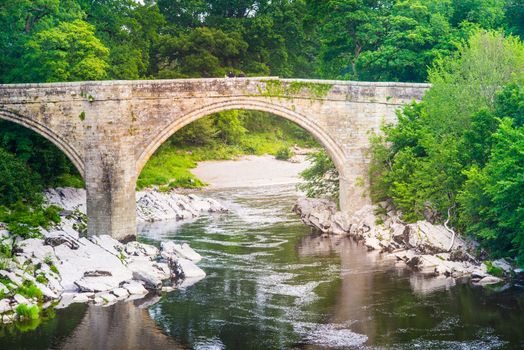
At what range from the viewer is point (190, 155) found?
49656 millimetres

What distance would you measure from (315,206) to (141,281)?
1098cm

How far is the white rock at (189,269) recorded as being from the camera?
27438mm

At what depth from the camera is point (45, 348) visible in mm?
20984

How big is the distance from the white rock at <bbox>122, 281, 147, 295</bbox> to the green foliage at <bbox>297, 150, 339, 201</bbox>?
11.8 m

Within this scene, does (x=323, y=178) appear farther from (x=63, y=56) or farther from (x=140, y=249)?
(x=63, y=56)

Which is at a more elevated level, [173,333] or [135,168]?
[135,168]

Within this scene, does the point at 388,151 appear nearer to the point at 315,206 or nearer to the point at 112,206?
the point at 315,206

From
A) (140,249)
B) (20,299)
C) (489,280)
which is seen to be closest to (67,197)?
(140,249)

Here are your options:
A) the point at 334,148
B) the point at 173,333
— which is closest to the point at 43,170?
the point at 334,148

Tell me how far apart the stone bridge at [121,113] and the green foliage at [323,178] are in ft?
13.7

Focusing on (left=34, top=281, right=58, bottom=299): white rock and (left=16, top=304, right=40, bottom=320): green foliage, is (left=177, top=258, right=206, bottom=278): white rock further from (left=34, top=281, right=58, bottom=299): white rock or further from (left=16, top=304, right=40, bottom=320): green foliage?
(left=16, top=304, right=40, bottom=320): green foliage

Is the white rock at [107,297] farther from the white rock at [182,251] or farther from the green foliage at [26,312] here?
the white rock at [182,251]

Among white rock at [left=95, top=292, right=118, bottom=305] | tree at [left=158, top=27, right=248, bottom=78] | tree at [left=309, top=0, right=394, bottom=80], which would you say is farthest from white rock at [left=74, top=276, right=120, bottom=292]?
tree at [left=158, top=27, right=248, bottom=78]

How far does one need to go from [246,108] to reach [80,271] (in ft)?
30.4
